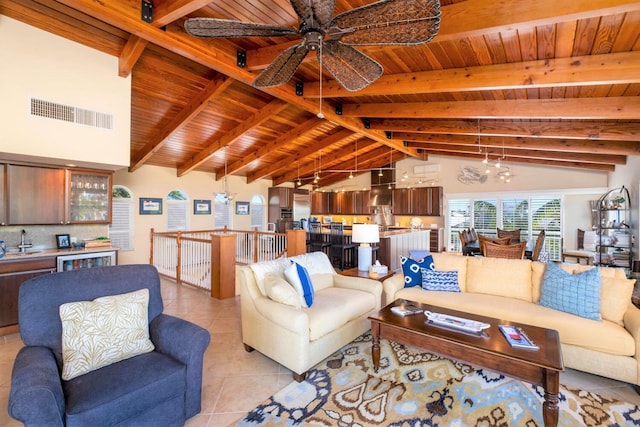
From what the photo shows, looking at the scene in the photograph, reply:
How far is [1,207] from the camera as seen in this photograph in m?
3.59

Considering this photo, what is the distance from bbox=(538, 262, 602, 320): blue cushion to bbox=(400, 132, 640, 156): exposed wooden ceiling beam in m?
3.39

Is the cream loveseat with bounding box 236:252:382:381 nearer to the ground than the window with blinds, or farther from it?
nearer to the ground

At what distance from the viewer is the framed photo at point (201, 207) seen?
26.4 feet

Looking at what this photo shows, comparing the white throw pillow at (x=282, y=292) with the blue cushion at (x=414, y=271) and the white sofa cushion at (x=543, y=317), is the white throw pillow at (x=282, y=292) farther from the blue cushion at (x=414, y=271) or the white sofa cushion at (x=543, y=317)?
the blue cushion at (x=414, y=271)

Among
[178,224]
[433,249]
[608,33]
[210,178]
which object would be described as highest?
[608,33]

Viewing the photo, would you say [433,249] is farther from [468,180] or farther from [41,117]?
[41,117]

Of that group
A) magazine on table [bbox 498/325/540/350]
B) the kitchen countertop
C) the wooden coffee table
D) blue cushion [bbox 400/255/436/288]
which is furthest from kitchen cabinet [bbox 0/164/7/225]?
magazine on table [bbox 498/325/540/350]

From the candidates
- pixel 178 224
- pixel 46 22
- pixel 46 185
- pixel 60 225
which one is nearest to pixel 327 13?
pixel 46 22

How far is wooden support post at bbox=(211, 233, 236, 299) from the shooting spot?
4707 millimetres

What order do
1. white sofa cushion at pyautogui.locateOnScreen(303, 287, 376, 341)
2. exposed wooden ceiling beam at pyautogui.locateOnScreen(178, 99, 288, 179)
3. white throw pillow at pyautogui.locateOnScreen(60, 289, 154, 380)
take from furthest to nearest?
exposed wooden ceiling beam at pyautogui.locateOnScreen(178, 99, 288, 179), white sofa cushion at pyautogui.locateOnScreen(303, 287, 376, 341), white throw pillow at pyautogui.locateOnScreen(60, 289, 154, 380)

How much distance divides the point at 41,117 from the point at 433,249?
29.5 ft

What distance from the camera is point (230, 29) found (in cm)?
187

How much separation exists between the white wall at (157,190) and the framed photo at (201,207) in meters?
0.09

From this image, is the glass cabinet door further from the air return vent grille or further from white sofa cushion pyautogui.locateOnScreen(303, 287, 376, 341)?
white sofa cushion pyautogui.locateOnScreen(303, 287, 376, 341)
